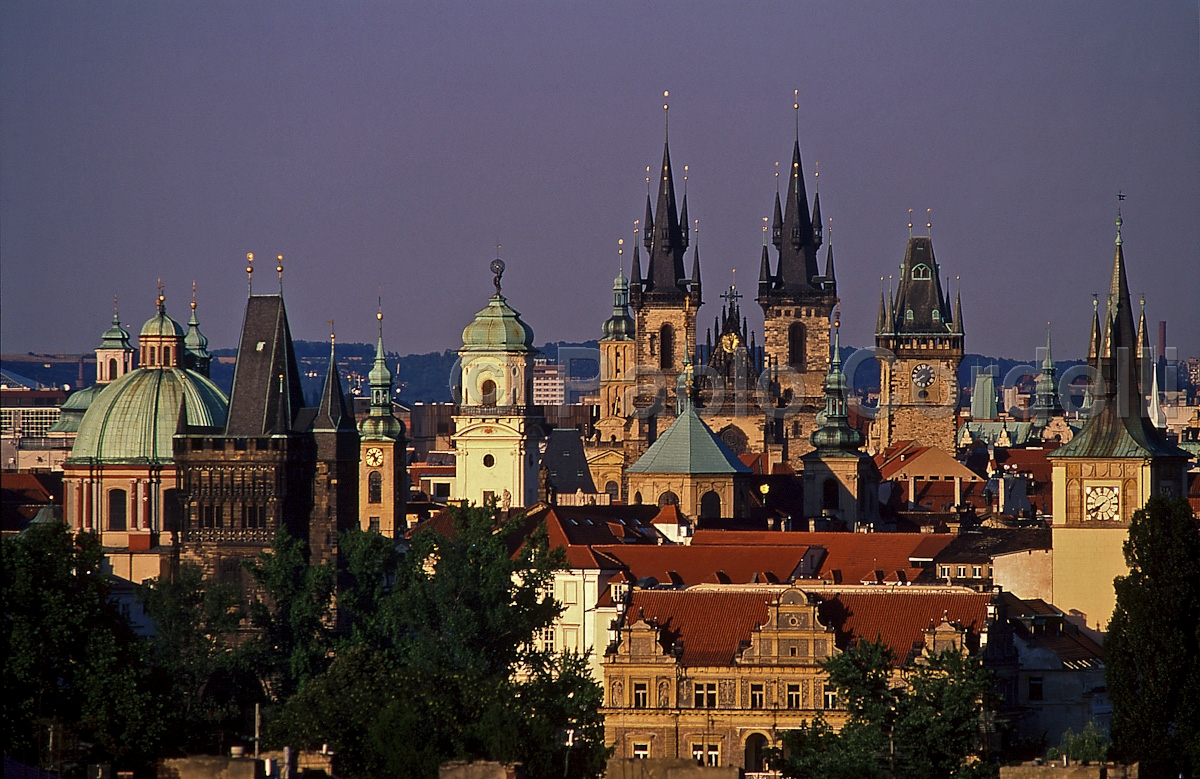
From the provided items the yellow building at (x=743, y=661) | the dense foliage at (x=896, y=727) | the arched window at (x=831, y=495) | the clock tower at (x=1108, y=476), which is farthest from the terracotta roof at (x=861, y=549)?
the dense foliage at (x=896, y=727)

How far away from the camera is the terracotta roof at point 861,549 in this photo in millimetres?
95812

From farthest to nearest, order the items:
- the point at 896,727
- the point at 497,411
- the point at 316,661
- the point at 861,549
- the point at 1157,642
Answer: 1. the point at 497,411
2. the point at 861,549
3. the point at 316,661
4. the point at 1157,642
5. the point at 896,727

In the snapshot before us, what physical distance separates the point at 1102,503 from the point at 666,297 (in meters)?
83.0

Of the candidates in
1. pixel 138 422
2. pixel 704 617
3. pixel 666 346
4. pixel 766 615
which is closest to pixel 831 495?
pixel 138 422

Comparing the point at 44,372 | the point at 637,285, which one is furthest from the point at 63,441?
the point at 637,285

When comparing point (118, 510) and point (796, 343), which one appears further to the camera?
point (796, 343)

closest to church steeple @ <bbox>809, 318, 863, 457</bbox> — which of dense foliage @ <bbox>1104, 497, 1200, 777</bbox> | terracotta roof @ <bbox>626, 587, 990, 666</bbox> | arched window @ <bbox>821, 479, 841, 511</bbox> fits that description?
arched window @ <bbox>821, 479, 841, 511</bbox>

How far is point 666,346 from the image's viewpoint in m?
169

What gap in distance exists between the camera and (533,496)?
439 ft

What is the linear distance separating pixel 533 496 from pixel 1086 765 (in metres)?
80.1

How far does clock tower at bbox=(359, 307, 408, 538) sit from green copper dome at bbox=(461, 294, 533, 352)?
523 cm

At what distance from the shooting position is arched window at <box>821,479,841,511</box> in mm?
130875

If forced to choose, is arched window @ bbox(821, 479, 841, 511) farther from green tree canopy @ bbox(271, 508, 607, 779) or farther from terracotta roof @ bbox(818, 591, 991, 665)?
terracotta roof @ bbox(818, 591, 991, 665)

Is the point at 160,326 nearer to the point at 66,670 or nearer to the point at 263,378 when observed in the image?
the point at 263,378
